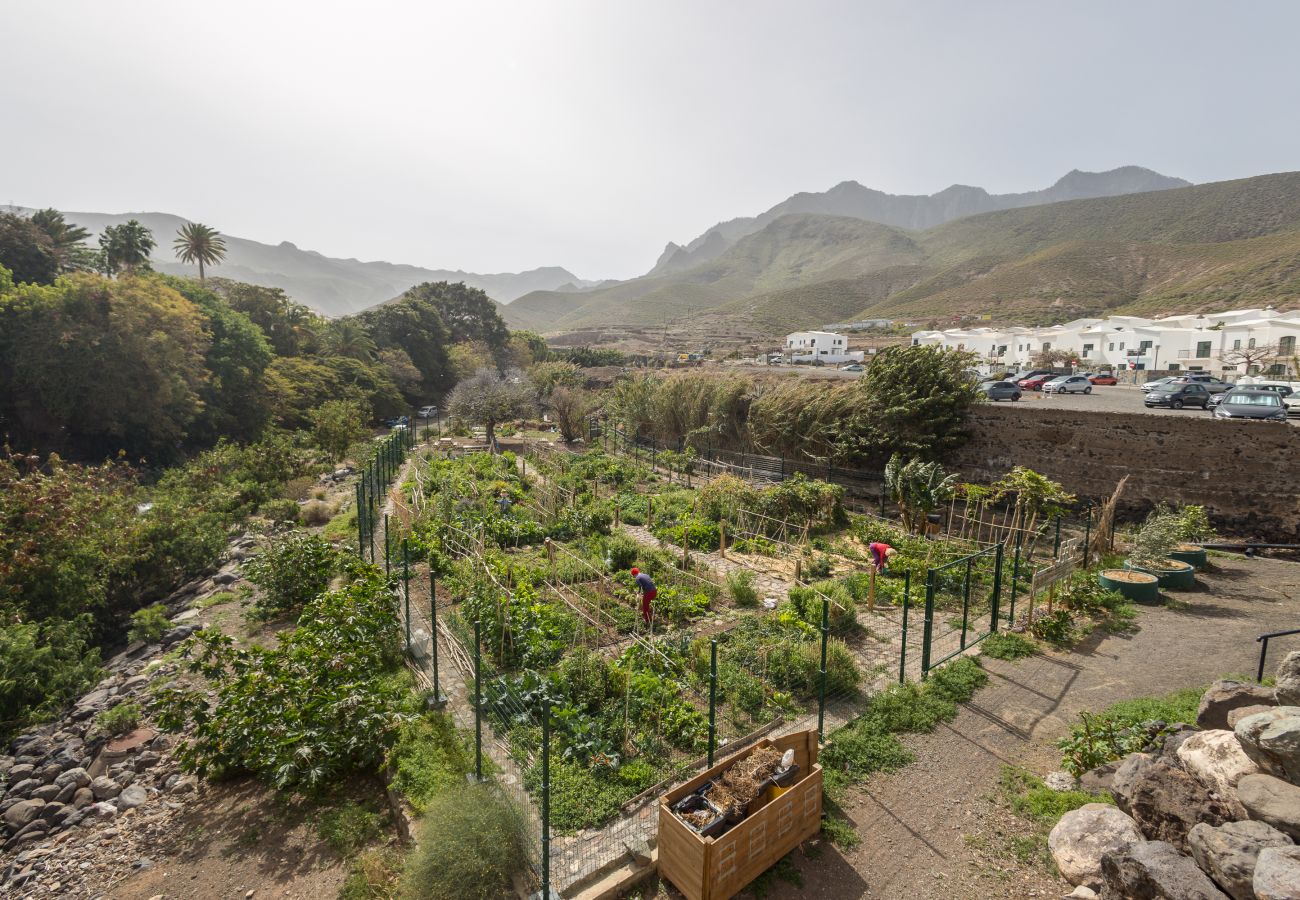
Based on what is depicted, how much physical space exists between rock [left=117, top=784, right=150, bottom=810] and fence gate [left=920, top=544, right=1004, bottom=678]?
31.8 feet

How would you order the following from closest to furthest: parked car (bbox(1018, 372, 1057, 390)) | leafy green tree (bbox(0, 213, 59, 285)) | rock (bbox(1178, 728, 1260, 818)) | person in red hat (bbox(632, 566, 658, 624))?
rock (bbox(1178, 728, 1260, 818)) < person in red hat (bbox(632, 566, 658, 624)) < leafy green tree (bbox(0, 213, 59, 285)) < parked car (bbox(1018, 372, 1057, 390))

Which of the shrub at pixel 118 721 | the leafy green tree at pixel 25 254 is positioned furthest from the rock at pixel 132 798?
the leafy green tree at pixel 25 254

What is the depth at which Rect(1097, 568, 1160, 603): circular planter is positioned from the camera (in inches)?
420

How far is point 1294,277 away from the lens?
160ft

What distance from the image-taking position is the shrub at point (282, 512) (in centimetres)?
1603

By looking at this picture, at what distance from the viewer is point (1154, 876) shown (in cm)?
384

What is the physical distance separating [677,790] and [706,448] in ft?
63.6

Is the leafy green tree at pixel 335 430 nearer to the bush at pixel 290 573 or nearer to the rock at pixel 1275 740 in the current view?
the bush at pixel 290 573

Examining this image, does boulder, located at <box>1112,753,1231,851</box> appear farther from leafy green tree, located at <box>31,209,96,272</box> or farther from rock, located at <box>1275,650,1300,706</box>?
leafy green tree, located at <box>31,209,96,272</box>

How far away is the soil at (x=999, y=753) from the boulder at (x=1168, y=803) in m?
0.84

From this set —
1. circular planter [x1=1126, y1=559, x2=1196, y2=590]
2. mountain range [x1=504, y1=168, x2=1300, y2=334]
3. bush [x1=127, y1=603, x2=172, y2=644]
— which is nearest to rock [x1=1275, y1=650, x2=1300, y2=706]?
circular planter [x1=1126, y1=559, x2=1196, y2=590]

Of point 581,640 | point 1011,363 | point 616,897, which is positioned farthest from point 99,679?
point 1011,363

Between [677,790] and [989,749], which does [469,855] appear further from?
[989,749]

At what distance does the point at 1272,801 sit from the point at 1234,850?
0.52 m
